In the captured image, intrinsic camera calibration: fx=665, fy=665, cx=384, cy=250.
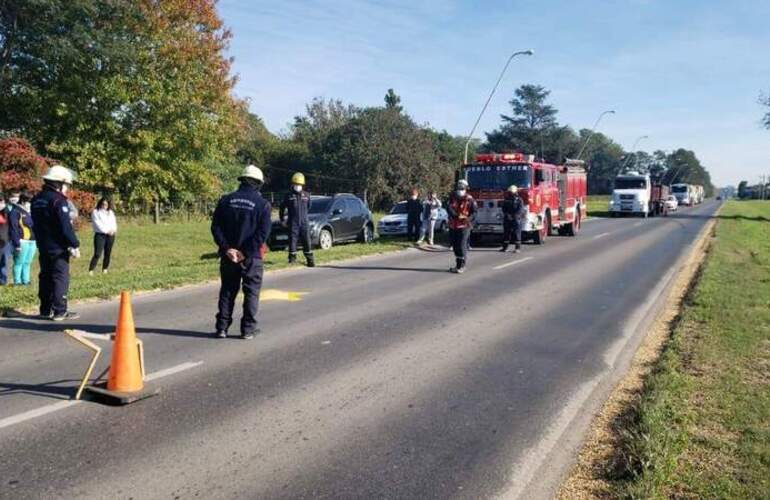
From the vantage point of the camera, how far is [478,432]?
16.1ft

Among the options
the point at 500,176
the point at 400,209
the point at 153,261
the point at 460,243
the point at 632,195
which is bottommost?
the point at 153,261

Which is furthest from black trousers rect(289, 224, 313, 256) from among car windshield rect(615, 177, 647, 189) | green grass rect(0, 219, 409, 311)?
car windshield rect(615, 177, 647, 189)

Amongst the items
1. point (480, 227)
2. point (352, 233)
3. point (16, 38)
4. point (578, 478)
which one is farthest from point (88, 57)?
point (578, 478)

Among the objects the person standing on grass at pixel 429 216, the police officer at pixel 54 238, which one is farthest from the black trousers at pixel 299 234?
the person standing on grass at pixel 429 216

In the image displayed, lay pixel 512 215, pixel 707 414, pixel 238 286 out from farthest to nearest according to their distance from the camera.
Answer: pixel 512 215 → pixel 238 286 → pixel 707 414

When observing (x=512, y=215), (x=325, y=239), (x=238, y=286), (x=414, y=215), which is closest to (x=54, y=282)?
(x=238, y=286)

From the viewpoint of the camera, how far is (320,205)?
20781 millimetres

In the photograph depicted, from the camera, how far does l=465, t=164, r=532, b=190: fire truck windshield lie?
67.4 feet

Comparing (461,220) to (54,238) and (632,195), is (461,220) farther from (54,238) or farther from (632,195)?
(632,195)

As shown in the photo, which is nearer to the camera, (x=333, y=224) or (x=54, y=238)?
(x=54, y=238)

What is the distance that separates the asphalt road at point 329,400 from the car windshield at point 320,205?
9958 millimetres

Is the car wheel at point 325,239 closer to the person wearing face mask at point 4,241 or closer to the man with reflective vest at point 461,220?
the man with reflective vest at point 461,220

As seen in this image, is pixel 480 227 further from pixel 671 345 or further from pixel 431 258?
pixel 671 345

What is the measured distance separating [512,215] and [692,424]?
547 inches
